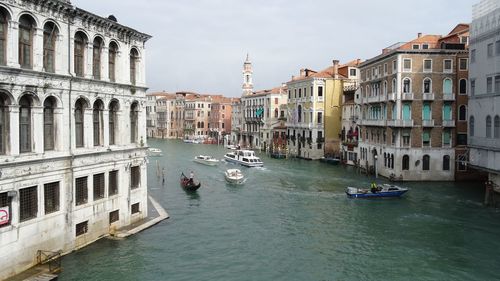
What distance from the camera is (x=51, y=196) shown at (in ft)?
50.5

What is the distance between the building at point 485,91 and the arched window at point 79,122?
22512 mm

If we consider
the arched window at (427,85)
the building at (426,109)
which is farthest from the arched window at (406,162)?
the arched window at (427,85)

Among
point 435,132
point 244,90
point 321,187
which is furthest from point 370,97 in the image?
point 244,90

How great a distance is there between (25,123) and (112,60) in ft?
17.4

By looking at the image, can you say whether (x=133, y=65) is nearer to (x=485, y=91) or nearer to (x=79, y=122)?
(x=79, y=122)

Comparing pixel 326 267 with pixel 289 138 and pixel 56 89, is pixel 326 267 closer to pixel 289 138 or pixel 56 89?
pixel 56 89

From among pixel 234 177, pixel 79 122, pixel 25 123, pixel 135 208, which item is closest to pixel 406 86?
pixel 234 177

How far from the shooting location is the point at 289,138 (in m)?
64.1

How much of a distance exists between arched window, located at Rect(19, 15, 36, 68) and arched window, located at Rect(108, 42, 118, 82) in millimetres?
4254

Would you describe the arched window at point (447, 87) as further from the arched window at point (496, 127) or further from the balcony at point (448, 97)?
the arched window at point (496, 127)

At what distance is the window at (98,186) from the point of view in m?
17.8

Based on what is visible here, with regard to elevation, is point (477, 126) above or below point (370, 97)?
below

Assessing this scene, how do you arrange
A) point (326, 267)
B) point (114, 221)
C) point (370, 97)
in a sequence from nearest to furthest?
point (326, 267), point (114, 221), point (370, 97)

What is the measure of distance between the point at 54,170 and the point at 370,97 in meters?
32.5
